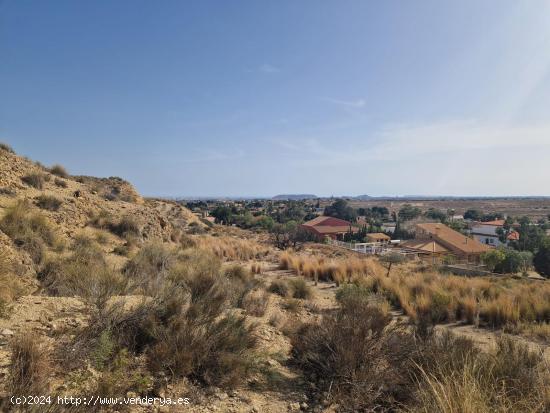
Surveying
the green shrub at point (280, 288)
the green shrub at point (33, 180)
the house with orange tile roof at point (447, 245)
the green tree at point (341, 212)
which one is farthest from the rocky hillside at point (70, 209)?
the green tree at point (341, 212)

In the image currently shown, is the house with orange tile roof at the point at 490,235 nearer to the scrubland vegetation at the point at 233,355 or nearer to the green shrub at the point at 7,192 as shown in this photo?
the scrubland vegetation at the point at 233,355

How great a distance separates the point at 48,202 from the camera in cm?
1263

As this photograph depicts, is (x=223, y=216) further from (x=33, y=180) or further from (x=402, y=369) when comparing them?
(x=402, y=369)

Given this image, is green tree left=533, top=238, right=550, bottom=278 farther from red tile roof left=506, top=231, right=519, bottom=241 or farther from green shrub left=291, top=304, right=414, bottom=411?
green shrub left=291, top=304, right=414, bottom=411

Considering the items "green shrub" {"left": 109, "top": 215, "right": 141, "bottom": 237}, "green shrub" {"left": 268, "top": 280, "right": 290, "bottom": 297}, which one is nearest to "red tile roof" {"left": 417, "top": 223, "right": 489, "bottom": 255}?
"green shrub" {"left": 268, "top": 280, "right": 290, "bottom": 297}

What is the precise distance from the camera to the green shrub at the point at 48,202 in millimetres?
12484

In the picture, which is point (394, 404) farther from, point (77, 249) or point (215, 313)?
point (77, 249)

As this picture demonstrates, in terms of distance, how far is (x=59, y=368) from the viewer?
297 cm

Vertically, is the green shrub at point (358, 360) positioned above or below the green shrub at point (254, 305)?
above

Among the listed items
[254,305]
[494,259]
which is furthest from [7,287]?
[494,259]

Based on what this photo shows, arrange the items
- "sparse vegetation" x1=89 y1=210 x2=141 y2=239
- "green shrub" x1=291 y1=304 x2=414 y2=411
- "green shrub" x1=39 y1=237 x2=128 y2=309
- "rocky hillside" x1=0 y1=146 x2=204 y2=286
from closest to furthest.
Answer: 1. "green shrub" x1=291 y1=304 x2=414 y2=411
2. "green shrub" x1=39 y1=237 x2=128 y2=309
3. "rocky hillside" x1=0 y1=146 x2=204 y2=286
4. "sparse vegetation" x1=89 y1=210 x2=141 y2=239

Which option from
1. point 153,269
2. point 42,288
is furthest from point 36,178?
point 42,288

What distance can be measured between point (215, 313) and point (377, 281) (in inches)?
337

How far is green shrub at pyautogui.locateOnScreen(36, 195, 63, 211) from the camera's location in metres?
12.5
